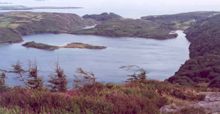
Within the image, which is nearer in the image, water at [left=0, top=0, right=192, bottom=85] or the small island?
water at [left=0, top=0, right=192, bottom=85]

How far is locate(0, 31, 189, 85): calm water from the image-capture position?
62.0 meters

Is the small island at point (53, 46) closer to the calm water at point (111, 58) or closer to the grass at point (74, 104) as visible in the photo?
the calm water at point (111, 58)

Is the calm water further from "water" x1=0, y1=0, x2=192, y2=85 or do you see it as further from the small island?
the small island

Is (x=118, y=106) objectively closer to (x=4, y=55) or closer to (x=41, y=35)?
(x=4, y=55)

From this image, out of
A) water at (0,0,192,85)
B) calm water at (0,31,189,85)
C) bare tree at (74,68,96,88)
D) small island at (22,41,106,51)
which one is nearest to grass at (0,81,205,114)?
bare tree at (74,68,96,88)

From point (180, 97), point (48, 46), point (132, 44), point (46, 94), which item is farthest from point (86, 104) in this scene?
point (132, 44)

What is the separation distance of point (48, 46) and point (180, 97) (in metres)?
80.5

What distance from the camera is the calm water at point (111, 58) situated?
62025mm

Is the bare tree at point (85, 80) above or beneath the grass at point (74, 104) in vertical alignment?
beneath

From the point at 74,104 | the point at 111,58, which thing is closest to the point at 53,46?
the point at 111,58

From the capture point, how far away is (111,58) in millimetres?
77125

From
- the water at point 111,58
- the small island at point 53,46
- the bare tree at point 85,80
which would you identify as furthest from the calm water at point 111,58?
the bare tree at point 85,80

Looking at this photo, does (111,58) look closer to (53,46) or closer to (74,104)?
(53,46)

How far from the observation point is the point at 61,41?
103 m
